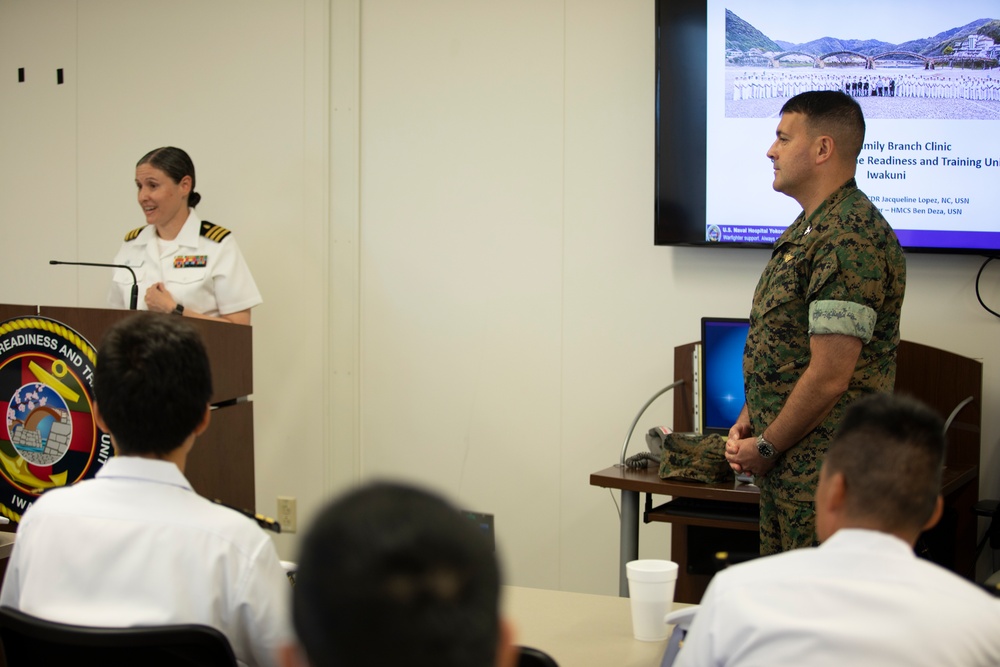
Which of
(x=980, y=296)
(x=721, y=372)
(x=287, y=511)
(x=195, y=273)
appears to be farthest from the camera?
(x=287, y=511)

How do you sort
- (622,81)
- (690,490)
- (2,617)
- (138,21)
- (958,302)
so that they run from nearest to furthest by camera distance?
1. (2,617)
2. (690,490)
3. (958,302)
4. (622,81)
5. (138,21)

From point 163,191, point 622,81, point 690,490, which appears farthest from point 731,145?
point 163,191

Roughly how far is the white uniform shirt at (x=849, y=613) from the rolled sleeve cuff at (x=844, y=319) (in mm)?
1044

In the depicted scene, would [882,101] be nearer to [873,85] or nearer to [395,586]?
[873,85]

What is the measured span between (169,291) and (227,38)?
130 centimetres

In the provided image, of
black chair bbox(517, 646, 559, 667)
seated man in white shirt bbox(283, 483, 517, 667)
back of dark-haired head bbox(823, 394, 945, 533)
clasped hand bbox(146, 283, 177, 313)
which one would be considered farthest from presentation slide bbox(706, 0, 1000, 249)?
seated man in white shirt bbox(283, 483, 517, 667)

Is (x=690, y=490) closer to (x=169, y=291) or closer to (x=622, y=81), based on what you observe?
(x=622, y=81)

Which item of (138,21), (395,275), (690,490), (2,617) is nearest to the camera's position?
(2,617)

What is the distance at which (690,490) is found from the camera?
2.87m

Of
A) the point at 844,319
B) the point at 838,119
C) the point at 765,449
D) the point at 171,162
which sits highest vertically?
the point at 171,162

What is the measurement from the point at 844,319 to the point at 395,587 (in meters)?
1.76

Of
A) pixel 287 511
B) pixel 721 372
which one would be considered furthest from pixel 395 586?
pixel 287 511

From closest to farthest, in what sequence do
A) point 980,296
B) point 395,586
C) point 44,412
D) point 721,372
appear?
point 395,586
point 44,412
point 721,372
point 980,296

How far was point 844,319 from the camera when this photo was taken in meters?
2.15
